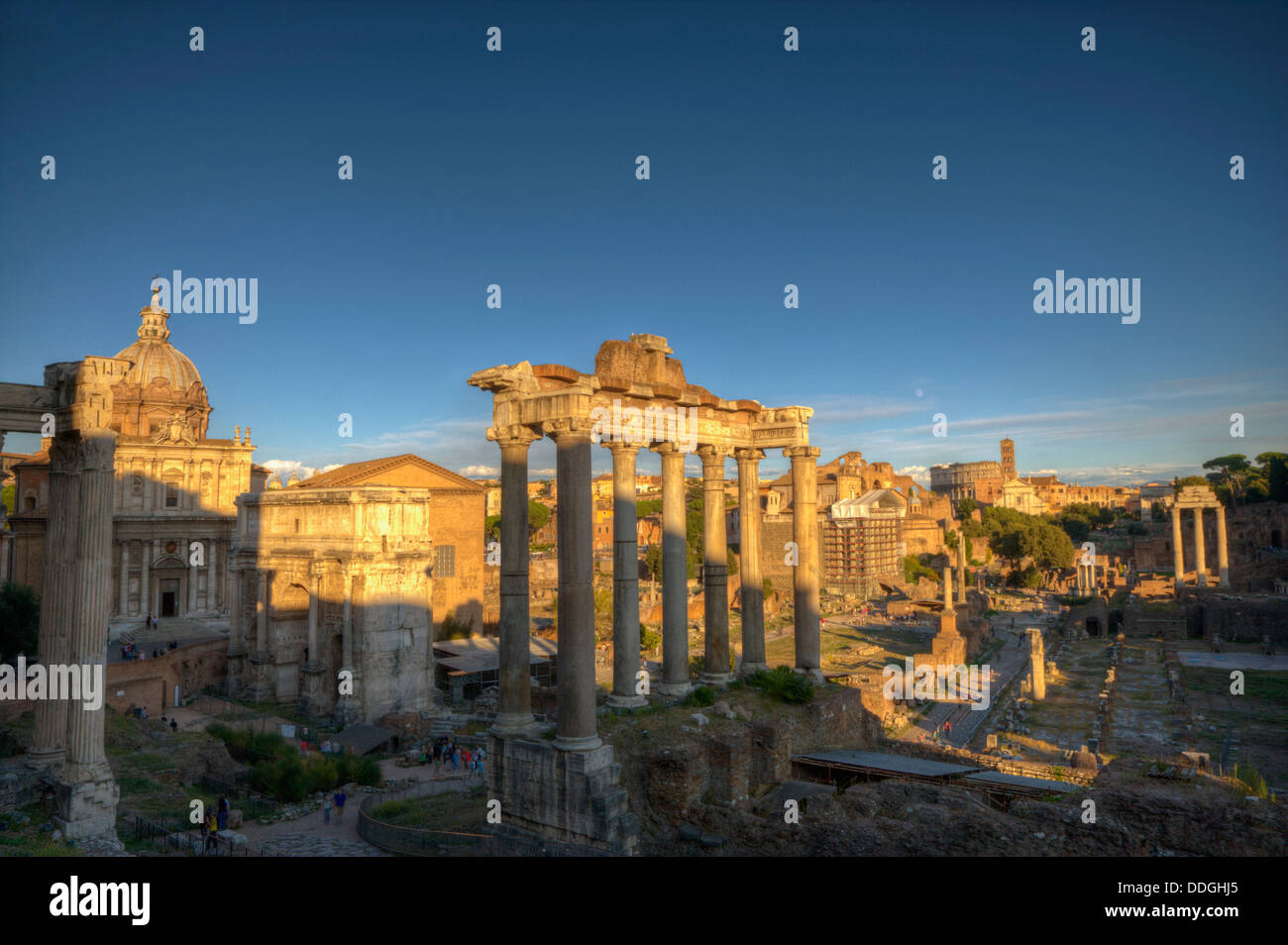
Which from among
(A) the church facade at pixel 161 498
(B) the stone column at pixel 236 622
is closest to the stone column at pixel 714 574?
(B) the stone column at pixel 236 622

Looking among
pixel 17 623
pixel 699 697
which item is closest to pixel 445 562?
pixel 17 623

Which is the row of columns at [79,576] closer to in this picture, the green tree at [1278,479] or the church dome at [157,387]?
the church dome at [157,387]

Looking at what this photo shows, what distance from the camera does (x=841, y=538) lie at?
286 ft

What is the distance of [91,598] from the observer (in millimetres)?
14734

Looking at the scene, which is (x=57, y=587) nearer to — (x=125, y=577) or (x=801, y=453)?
(x=801, y=453)

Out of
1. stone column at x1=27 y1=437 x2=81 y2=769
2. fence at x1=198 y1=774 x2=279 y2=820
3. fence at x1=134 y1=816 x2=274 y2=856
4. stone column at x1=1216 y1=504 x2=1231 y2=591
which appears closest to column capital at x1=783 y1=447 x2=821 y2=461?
fence at x1=134 y1=816 x2=274 y2=856

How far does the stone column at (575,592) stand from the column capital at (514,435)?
0.73m

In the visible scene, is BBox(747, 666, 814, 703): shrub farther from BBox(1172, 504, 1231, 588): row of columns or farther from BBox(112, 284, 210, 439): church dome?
BBox(1172, 504, 1231, 588): row of columns

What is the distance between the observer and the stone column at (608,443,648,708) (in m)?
15.3

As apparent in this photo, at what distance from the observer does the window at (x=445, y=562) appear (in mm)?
51844

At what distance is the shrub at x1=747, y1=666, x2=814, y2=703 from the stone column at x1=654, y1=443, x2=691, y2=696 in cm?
178
